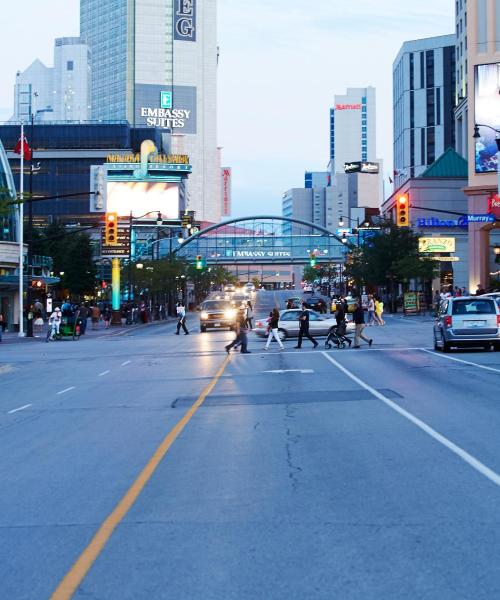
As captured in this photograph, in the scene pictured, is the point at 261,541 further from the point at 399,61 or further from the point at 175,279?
the point at 399,61

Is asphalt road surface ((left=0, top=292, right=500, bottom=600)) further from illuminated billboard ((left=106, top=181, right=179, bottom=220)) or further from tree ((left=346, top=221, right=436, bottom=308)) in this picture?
illuminated billboard ((left=106, top=181, right=179, bottom=220))

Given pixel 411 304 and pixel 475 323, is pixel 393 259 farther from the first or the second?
pixel 475 323

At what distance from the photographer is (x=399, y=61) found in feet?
550

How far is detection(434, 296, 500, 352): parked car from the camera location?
30.9m

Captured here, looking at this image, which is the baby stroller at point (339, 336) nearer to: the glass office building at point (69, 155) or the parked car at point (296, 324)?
the parked car at point (296, 324)

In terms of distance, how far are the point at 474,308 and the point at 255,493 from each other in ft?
74.0

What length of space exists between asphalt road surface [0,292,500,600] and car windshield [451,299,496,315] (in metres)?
10.1

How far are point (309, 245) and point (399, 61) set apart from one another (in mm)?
38247

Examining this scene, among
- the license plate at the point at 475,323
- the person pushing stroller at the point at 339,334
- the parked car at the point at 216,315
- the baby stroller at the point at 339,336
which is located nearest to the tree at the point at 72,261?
the parked car at the point at 216,315

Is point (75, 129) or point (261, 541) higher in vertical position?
point (75, 129)

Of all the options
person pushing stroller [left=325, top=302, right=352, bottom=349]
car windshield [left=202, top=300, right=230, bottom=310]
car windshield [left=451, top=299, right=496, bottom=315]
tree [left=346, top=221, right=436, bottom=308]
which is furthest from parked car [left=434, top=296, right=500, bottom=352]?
tree [left=346, top=221, right=436, bottom=308]

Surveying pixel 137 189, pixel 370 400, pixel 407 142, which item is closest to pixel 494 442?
pixel 370 400

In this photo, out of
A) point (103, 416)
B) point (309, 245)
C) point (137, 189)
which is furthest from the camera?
point (309, 245)

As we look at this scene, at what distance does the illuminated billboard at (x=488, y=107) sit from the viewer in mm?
77188
